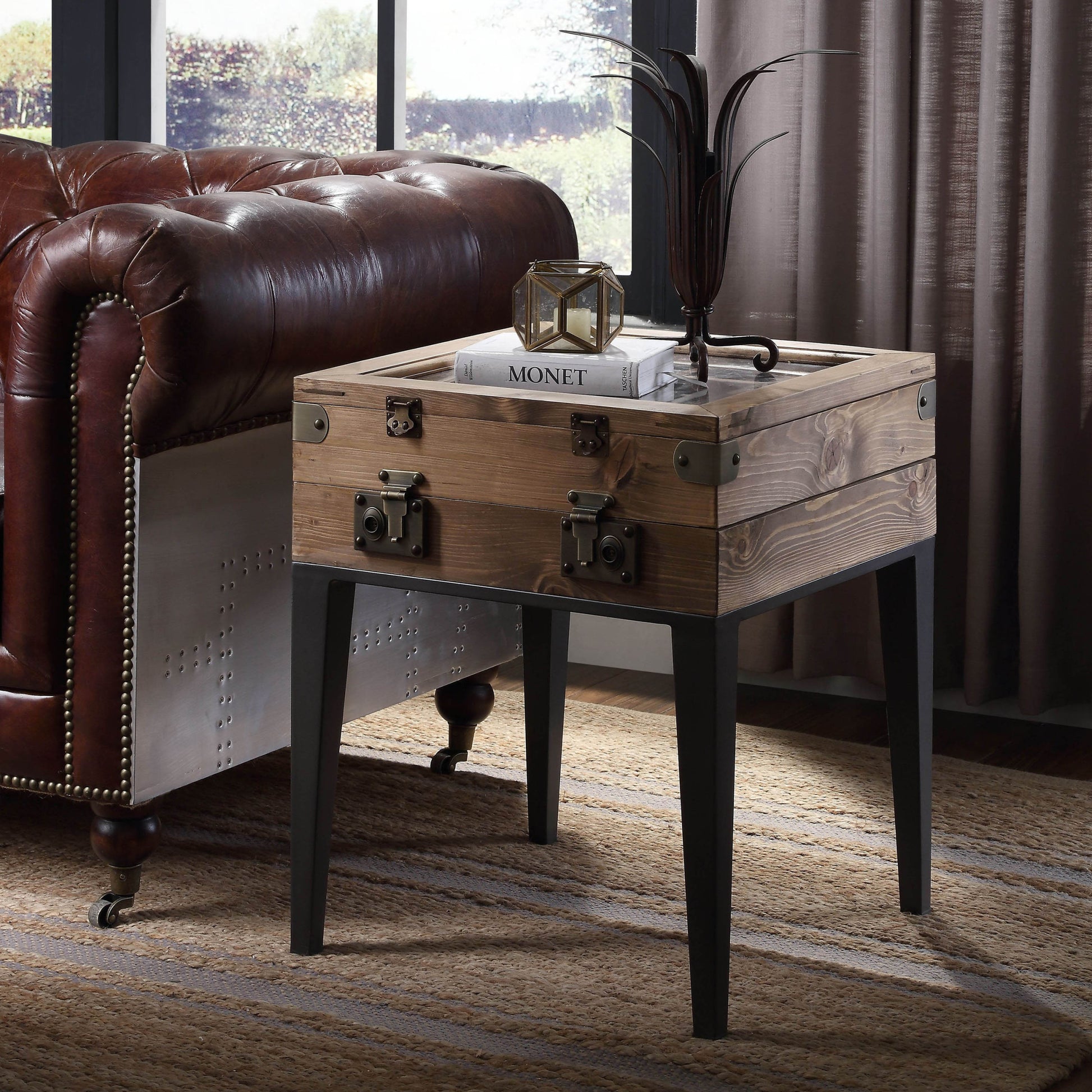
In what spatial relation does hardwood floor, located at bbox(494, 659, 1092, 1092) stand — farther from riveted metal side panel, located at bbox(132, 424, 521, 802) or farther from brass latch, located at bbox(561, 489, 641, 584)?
brass latch, located at bbox(561, 489, 641, 584)

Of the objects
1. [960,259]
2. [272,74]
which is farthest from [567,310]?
[272,74]

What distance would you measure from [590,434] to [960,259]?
1169mm

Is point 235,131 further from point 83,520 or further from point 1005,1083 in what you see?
point 1005,1083

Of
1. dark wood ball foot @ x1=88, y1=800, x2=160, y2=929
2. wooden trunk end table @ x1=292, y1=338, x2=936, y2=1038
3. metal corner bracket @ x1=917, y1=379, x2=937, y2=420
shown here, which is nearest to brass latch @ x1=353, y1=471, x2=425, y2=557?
wooden trunk end table @ x1=292, y1=338, x2=936, y2=1038

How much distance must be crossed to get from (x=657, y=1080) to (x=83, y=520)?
783 mm

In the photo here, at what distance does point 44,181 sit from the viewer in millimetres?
2402

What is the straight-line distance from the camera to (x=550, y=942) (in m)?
1.68

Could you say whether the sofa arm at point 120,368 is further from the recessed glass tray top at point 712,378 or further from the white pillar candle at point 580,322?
the white pillar candle at point 580,322

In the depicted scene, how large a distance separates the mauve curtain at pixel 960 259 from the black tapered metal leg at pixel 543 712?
69 cm

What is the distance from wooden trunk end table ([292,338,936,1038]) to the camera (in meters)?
1.41

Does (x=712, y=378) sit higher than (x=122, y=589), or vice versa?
(x=712, y=378)

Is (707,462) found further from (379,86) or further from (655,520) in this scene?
(379,86)

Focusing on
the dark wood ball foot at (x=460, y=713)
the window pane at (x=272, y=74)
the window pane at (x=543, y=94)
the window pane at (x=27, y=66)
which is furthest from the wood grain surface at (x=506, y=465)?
the window pane at (x=27, y=66)

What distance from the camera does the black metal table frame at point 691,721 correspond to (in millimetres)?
1418
